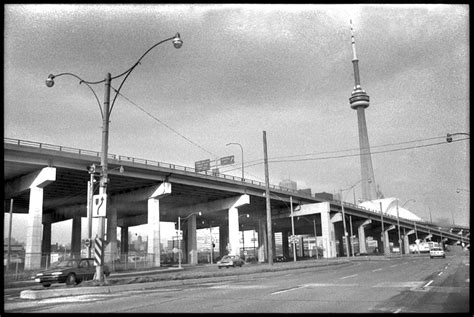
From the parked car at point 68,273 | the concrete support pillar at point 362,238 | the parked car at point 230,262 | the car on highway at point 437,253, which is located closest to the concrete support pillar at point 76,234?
the parked car at point 230,262

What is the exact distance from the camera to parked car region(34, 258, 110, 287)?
2509 cm

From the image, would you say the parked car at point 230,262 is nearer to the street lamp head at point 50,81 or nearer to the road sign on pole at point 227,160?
the road sign on pole at point 227,160

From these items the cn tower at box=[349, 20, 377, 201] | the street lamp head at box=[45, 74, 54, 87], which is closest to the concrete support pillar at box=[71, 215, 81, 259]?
the street lamp head at box=[45, 74, 54, 87]

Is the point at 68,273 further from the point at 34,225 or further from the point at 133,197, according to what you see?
the point at 133,197

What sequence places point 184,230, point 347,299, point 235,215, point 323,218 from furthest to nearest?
1. point 184,230
2. point 323,218
3. point 235,215
4. point 347,299

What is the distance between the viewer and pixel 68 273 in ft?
84.7

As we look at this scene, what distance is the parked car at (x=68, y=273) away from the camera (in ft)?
82.3

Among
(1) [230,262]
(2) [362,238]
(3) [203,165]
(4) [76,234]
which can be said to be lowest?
(1) [230,262]

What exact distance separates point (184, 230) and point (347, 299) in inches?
3525

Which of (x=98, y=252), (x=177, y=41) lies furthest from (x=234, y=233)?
(x=177, y=41)

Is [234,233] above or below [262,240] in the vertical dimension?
above

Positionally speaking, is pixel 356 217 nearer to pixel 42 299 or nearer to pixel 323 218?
pixel 323 218

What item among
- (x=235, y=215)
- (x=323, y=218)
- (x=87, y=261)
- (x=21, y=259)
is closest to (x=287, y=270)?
(x=87, y=261)

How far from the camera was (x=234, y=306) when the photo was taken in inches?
502
